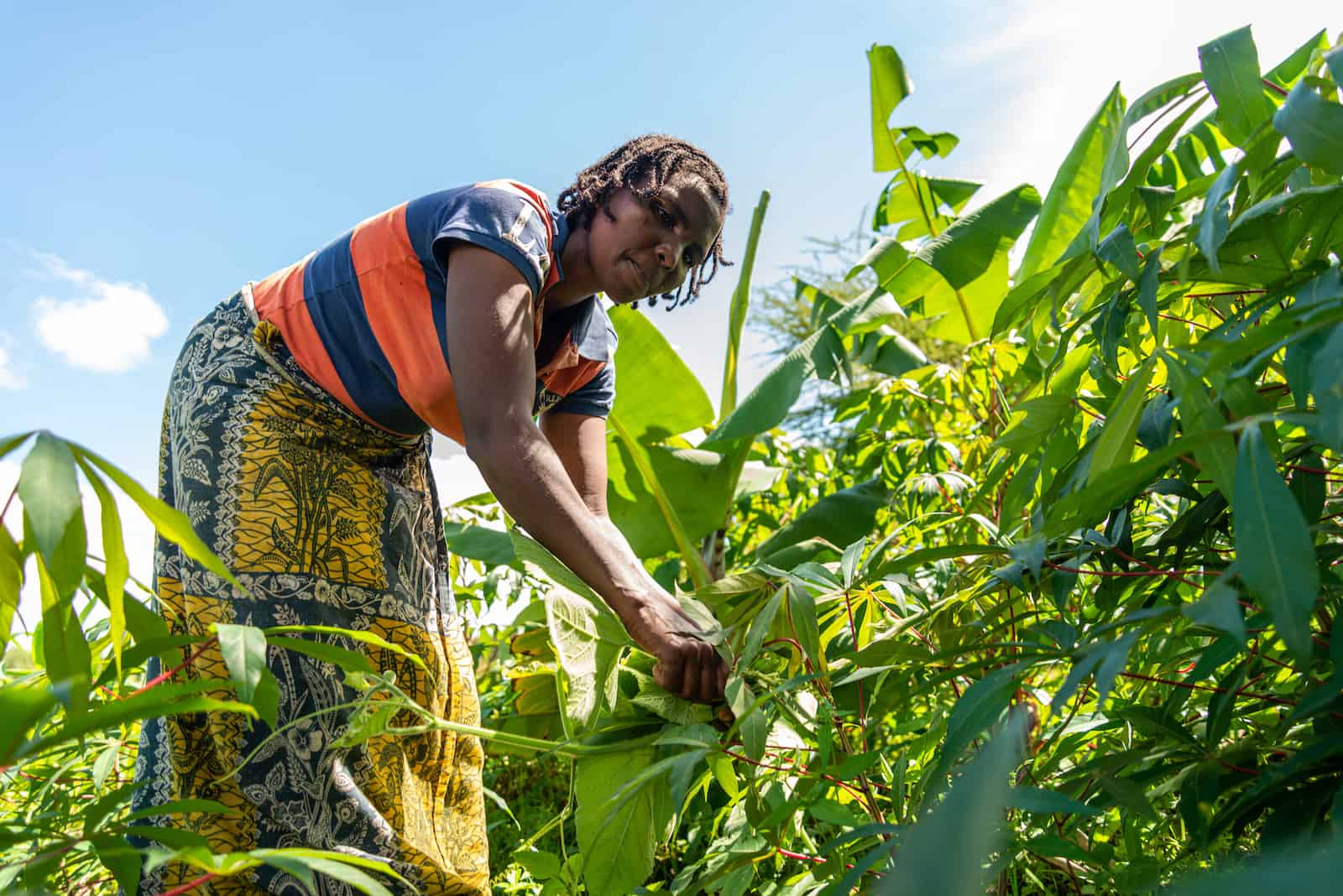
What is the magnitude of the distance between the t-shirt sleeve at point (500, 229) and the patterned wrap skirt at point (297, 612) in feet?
0.98

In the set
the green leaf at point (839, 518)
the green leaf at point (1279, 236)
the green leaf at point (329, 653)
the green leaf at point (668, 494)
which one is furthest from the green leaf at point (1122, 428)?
the green leaf at point (668, 494)

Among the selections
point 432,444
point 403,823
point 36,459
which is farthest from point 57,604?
point 432,444

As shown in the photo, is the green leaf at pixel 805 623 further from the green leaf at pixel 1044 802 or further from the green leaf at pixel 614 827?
the green leaf at pixel 1044 802

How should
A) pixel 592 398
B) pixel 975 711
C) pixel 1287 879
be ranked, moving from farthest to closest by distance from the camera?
pixel 592 398
pixel 975 711
pixel 1287 879

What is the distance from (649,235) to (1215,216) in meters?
0.90

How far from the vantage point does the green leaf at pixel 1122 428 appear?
1.84 feet

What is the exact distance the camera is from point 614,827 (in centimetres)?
90

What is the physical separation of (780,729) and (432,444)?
77 centimetres

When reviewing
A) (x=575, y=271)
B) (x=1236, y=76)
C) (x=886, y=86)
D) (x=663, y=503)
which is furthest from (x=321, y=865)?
(x=886, y=86)

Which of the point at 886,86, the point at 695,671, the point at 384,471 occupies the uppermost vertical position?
the point at 886,86

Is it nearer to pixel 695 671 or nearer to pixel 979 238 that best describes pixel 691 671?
pixel 695 671

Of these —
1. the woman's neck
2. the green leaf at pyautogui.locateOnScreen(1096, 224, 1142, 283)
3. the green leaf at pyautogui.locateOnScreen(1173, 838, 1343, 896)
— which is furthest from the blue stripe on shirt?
the green leaf at pyautogui.locateOnScreen(1173, 838, 1343, 896)

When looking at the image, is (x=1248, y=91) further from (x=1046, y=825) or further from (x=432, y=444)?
(x=432, y=444)

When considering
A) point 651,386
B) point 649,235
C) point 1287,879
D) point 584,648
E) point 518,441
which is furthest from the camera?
point 651,386
